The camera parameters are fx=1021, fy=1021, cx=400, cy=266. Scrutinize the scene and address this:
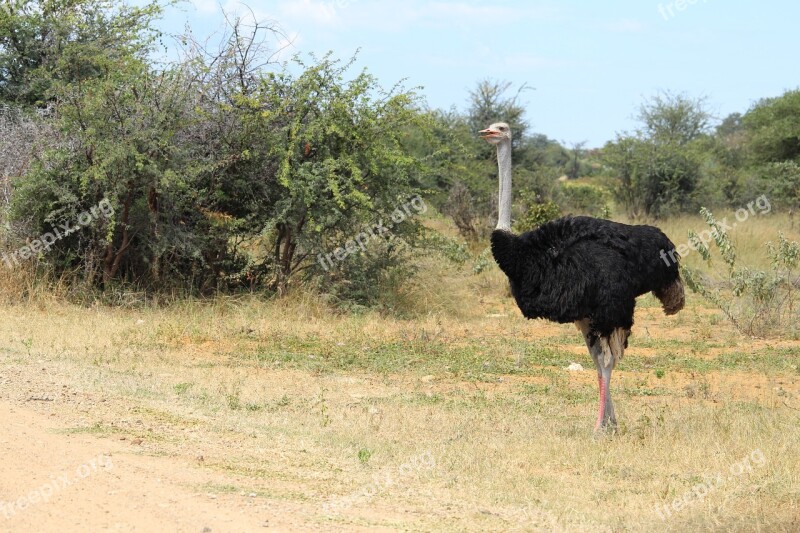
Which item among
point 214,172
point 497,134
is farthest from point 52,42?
point 497,134

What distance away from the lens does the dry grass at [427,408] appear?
5129 millimetres

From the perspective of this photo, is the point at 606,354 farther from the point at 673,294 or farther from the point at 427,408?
the point at 427,408

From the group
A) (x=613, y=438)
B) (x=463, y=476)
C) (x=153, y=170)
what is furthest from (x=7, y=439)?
(x=153, y=170)

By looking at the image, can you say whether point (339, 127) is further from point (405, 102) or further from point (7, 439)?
point (7, 439)

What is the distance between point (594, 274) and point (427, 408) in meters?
1.73

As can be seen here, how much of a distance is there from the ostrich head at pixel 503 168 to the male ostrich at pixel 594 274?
0.12m

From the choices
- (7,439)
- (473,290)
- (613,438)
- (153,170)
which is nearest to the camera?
(7,439)

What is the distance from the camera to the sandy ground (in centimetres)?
445

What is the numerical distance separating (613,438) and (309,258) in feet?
21.6

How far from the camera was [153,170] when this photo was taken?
10781 mm

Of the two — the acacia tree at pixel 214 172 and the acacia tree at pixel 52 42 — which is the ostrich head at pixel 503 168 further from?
the acacia tree at pixel 52 42

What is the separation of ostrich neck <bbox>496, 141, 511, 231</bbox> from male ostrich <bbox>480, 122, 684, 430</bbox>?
0.09 meters

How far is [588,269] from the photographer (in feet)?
21.8

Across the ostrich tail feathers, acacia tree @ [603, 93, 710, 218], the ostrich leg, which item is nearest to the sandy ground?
the ostrich leg
